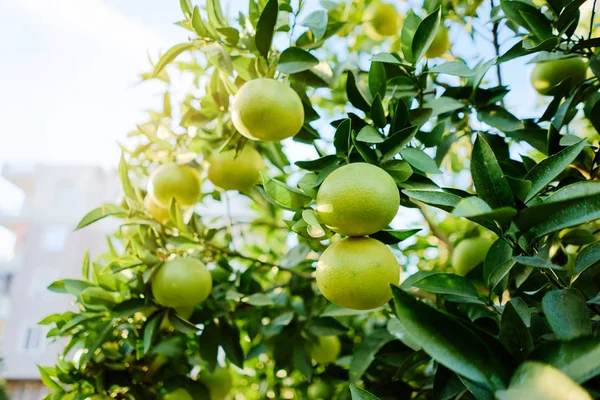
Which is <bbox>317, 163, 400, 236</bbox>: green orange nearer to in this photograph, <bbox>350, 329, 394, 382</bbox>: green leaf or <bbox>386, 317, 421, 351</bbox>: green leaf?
<bbox>386, 317, 421, 351</bbox>: green leaf

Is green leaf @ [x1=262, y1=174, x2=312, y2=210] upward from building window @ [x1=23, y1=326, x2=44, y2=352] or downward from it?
upward

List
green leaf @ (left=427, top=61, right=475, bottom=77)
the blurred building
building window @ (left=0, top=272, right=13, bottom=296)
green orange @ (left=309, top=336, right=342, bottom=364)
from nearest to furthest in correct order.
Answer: green leaf @ (left=427, top=61, right=475, bottom=77)
green orange @ (left=309, top=336, right=342, bottom=364)
the blurred building
building window @ (left=0, top=272, right=13, bottom=296)

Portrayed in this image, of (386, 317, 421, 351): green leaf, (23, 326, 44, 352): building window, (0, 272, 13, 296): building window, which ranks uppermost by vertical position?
(386, 317, 421, 351): green leaf

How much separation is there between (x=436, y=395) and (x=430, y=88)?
2.49 feet

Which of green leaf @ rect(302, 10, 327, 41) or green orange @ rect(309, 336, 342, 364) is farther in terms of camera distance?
green orange @ rect(309, 336, 342, 364)

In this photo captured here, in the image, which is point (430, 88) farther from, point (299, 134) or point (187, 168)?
point (187, 168)

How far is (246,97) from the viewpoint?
34.4 inches

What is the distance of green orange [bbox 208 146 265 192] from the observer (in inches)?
44.4

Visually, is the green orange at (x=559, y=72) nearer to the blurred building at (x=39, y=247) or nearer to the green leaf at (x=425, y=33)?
the green leaf at (x=425, y=33)

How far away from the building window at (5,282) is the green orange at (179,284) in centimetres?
1385

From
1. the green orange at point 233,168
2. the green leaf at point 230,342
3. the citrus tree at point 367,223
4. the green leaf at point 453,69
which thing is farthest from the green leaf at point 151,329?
the green leaf at point 453,69

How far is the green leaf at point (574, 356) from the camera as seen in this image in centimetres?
42

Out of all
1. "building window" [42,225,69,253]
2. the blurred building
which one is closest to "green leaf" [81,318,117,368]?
the blurred building

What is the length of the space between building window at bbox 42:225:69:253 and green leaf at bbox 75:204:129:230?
1139 cm
